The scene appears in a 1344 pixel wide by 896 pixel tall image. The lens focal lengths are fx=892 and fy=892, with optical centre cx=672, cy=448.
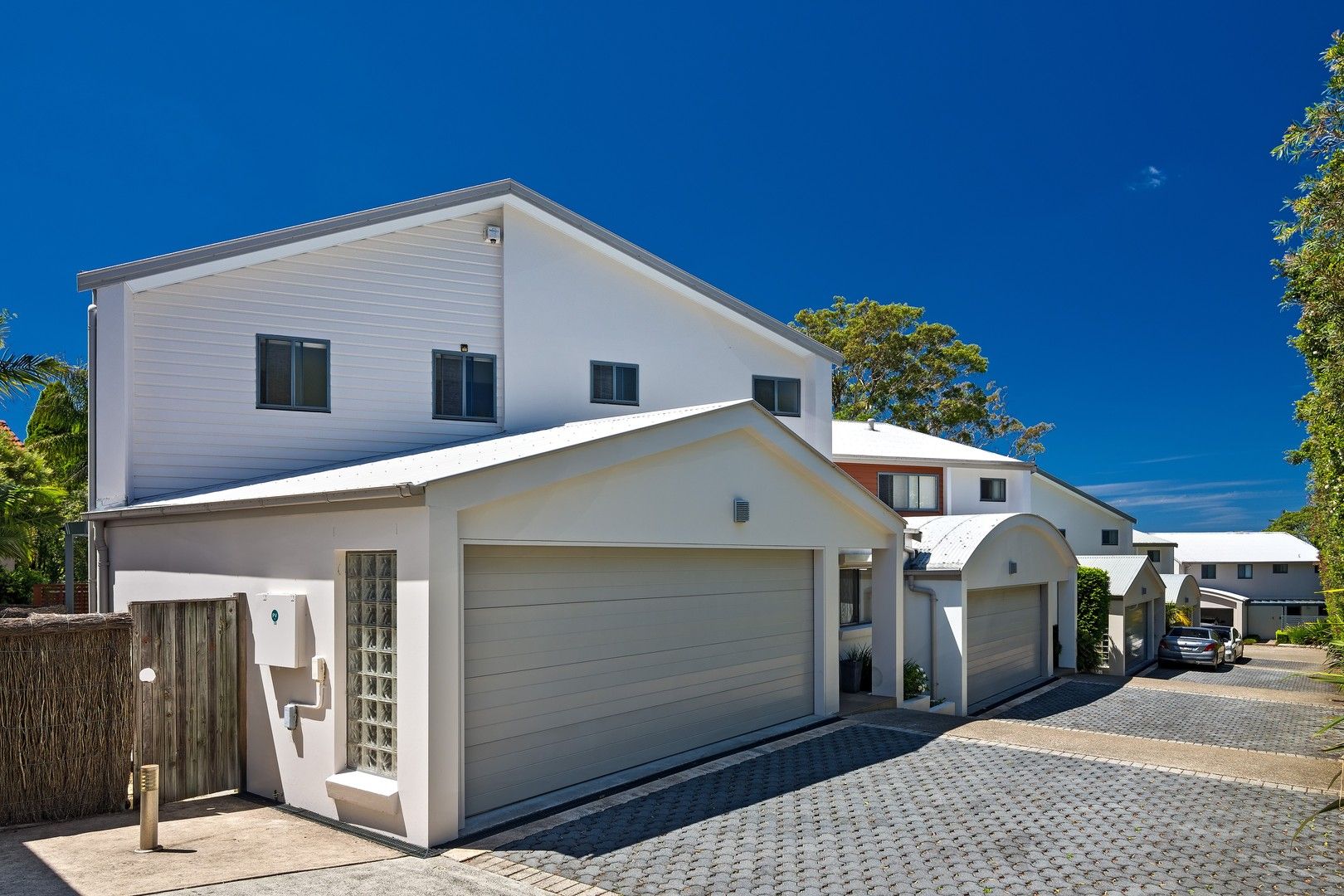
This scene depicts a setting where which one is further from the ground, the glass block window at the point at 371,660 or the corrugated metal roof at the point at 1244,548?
the glass block window at the point at 371,660

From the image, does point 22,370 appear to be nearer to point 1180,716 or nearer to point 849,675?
point 849,675

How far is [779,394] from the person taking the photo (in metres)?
18.0

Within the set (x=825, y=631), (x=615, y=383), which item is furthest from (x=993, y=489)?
(x=825, y=631)

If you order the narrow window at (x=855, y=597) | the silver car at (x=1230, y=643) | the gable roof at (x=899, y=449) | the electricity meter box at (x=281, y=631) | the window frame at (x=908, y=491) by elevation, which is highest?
the gable roof at (x=899, y=449)

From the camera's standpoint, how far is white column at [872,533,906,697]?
1473 cm

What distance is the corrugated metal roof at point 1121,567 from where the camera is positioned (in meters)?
28.6

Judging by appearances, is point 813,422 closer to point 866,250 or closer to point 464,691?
point 464,691

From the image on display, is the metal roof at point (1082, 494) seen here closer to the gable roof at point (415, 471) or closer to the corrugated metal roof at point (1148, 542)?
the corrugated metal roof at point (1148, 542)

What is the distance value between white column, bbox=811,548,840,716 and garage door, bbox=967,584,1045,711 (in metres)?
5.55

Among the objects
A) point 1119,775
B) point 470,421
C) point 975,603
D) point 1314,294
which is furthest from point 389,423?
point 1314,294

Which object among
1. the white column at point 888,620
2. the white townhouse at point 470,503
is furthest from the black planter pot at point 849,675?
the white townhouse at point 470,503

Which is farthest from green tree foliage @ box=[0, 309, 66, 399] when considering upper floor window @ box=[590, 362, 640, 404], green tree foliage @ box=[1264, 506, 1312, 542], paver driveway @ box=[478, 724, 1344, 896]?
green tree foliage @ box=[1264, 506, 1312, 542]

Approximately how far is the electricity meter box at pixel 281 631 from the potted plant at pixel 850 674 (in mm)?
10724

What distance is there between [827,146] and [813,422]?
25533 mm
